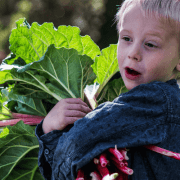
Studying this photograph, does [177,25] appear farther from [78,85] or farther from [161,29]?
[78,85]

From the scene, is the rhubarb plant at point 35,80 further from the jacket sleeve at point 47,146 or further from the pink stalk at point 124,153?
the pink stalk at point 124,153

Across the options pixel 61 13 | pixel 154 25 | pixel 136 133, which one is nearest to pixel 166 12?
pixel 154 25

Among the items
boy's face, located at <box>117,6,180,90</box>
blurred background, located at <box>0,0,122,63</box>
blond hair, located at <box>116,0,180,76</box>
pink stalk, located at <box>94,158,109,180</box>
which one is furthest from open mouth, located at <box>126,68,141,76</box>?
blurred background, located at <box>0,0,122,63</box>

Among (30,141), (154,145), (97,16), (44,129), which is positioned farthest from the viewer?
(97,16)

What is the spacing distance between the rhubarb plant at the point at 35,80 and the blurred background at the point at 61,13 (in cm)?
193

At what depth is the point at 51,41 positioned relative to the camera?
2.58ft

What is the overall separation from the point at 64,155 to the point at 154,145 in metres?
0.18

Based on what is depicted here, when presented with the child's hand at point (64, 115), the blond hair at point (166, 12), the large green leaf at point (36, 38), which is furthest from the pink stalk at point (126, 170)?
the large green leaf at point (36, 38)

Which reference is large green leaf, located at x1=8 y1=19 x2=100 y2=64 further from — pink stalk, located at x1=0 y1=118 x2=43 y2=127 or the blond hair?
the blond hair

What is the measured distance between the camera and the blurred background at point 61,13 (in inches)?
108

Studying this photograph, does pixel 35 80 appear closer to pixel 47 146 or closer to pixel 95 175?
pixel 47 146

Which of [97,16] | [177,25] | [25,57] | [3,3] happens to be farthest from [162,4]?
[3,3]

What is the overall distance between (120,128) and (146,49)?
0.60ft

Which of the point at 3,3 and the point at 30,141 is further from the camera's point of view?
the point at 3,3
